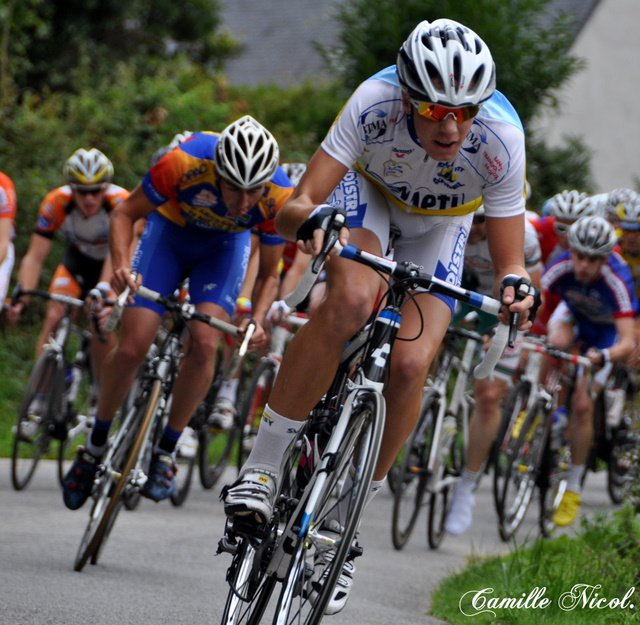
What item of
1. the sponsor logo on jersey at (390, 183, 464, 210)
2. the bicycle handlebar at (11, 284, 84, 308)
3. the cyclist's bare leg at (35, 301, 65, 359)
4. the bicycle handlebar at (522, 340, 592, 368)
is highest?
the sponsor logo on jersey at (390, 183, 464, 210)

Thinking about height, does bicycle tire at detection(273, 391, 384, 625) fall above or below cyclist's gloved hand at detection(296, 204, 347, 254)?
below

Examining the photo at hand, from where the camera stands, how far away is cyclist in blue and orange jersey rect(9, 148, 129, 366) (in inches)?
394

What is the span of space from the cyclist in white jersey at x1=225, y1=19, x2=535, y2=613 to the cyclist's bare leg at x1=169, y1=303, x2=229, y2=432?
84.7 inches

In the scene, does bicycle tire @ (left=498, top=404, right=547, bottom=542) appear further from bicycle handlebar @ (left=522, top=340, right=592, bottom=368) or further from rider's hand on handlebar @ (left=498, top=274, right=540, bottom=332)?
rider's hand on handlebar @ (left=498, top=274, right=540, bottom=332)

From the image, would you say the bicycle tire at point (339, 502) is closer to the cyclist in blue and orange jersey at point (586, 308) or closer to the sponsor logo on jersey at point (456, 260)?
the sponsor logo on jersey at point (456, 260)

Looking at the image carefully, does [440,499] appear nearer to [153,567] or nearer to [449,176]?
[153,567]

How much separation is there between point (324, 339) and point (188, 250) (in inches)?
113

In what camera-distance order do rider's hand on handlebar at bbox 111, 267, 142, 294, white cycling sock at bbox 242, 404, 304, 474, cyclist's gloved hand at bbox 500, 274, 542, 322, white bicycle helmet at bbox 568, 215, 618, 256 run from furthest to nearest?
white bicycle helmet at bbox 568, 215, 618, 256
rider's hand on handlebar at bbox 111, 267, 142, 294
white cycling sock at bbox 242, 404, 304, 474
cyclist's gloved hand at bbox 500, 274, 542, 322

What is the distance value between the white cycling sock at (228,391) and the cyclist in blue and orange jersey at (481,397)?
1890 millimetres

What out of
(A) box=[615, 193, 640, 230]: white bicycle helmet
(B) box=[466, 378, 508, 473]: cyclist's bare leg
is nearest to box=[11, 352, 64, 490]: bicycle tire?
(B) box=[466, 378, 508, 473]: cyclist's bare leg

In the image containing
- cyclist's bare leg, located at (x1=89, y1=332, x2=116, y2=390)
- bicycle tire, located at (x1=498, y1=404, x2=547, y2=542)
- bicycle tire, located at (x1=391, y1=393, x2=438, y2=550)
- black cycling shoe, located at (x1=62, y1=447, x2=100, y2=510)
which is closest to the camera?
black cycling shoe, located at (x1=62, y1=447, x2=100, y2=510)

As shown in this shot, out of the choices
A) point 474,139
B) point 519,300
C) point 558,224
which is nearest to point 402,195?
point 474,139

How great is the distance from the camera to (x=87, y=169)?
9.96m

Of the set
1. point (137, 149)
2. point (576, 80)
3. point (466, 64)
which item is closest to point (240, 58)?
point (576, 80)
